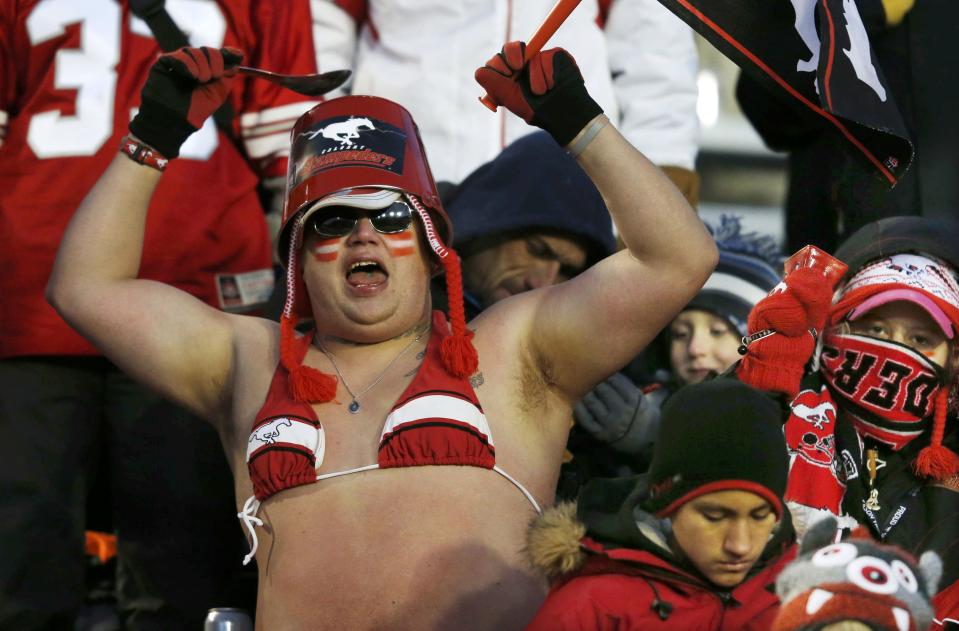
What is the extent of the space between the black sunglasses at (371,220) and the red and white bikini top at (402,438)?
35 centimetres

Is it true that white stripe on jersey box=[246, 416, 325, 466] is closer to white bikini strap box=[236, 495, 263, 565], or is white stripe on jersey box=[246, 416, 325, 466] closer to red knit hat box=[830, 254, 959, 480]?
white bikini strap box=[236, 495, 263, 565]

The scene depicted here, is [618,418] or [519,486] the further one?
[618,418]

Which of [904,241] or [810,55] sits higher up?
[810,55]

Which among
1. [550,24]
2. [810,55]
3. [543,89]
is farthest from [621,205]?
[810,55]

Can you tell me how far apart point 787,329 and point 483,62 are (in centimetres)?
157

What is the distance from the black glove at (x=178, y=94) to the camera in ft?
11.9

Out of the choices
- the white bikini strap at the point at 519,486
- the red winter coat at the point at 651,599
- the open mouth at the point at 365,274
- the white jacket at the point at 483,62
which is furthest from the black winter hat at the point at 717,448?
the white jacket at the point at 483,62

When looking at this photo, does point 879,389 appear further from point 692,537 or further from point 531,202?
point 531,202

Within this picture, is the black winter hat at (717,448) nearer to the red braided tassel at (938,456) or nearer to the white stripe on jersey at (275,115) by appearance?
the red braided tassel at (938,456)

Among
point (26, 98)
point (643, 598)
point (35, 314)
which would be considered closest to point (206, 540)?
point (35, 314)

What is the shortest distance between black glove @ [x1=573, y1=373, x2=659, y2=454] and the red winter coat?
1.13m

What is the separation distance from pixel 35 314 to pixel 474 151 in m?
1.39

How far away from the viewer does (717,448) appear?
2613 mm

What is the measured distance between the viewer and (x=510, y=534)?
3303 millimetres
